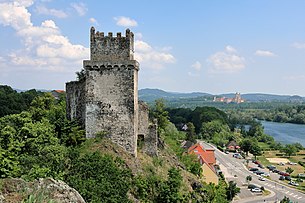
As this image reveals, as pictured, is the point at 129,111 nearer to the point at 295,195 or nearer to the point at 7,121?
the point at 7,121

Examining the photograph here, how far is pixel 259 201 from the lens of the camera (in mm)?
56281

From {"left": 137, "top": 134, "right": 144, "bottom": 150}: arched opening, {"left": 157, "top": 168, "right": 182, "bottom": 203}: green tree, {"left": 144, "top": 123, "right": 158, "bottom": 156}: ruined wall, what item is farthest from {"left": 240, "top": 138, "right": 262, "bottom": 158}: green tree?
{"left": 157, "top": 168, "right": 182, "bottom": 203}: green tree

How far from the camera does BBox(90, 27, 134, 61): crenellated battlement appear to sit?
26202 millimetres

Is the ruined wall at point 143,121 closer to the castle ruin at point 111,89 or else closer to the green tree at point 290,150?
the castle ruin at point 111,89

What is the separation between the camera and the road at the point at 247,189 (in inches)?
2293

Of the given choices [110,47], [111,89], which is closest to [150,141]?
[111,89]

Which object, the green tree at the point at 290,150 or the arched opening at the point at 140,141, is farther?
the green tree at the point at 290,150

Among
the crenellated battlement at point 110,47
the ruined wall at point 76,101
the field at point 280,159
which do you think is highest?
the crenellated battlement at point 110,47

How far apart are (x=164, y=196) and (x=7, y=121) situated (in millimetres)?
14565

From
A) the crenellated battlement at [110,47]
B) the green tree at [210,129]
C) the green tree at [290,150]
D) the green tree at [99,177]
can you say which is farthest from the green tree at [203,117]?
the green tree at [99,177]

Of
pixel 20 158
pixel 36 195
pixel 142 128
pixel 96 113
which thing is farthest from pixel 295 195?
pixel 36 195

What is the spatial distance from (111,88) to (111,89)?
0.25 feet

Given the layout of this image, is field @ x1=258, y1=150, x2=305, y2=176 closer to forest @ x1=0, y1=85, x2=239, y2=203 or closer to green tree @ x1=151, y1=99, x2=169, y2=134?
green tree @ x1=151, y1=99, x2=169, y2=134

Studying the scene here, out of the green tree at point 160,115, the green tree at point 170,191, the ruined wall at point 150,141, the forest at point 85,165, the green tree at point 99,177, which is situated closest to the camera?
the green tree at point 99,177
